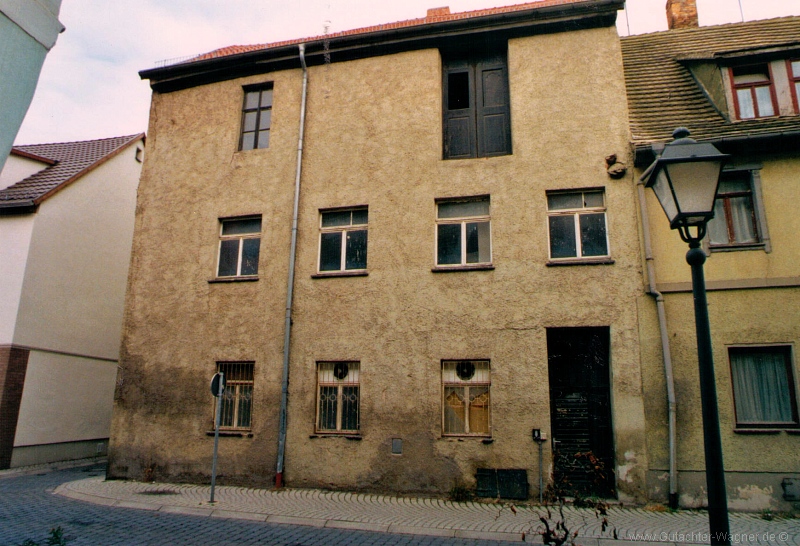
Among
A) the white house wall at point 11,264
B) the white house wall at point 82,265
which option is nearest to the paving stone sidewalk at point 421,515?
the white house wall at point 11,264

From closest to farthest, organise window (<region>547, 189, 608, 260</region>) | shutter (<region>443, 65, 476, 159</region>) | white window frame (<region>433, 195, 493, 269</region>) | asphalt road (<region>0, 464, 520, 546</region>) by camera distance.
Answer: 1. asphalt road (<region>0, 464, 520, 546</region>)
2. window (<region>547, 189, 608, 260</region>)
3. white window frame (<region>433, 195, 493, 269</region>)
4. shutter (<region>443, 65, 476, 159</region>)

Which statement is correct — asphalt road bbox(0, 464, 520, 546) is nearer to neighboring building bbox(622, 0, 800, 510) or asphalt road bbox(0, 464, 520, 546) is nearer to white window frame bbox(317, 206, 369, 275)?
neighboring building bbox(622, 0, 800, 510)

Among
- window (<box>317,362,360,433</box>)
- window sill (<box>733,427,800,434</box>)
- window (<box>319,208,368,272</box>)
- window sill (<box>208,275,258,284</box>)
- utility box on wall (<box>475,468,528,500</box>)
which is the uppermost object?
window (<box>319,208,368,272</box>)

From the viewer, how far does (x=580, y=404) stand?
10.7 metres

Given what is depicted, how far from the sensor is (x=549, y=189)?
11.3 metres

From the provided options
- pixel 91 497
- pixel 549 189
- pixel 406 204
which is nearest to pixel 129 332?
pixel 91 497

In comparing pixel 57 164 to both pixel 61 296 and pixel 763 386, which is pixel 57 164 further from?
pixel 763 386

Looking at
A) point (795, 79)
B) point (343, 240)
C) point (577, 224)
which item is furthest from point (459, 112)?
point (795, 79)

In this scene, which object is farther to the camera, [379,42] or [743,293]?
[379,42]

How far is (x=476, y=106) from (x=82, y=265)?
12.8m

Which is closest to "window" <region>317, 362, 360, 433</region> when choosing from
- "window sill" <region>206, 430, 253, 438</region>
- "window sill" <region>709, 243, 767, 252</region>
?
"window sill" <region>206, 430, 253, 438</region>

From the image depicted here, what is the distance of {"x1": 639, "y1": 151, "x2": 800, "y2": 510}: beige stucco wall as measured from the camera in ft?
30.6

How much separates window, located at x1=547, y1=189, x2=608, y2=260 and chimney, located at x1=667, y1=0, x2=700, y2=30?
7804 millimetres

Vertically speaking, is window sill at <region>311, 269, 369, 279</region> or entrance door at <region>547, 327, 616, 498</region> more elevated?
window sill at <region>311, 269, 369, 279</region>
